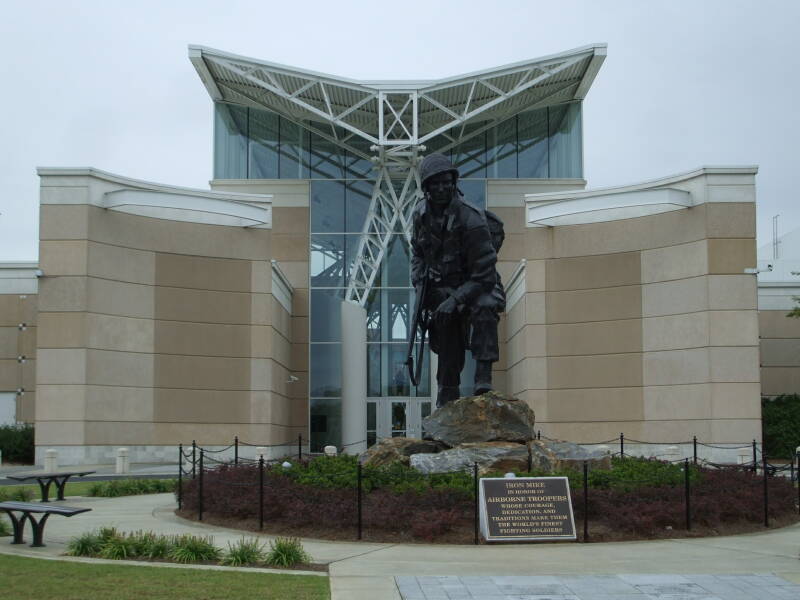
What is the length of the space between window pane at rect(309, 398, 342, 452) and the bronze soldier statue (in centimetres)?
2700

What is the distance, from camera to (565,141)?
49.5m

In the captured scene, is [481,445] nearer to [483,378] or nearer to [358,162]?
[483,378]

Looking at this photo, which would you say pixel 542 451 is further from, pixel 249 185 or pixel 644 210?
pixel 249 185

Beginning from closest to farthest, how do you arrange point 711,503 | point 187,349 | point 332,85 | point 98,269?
point 711,503, point 98,269, point 187,349, point 332,85

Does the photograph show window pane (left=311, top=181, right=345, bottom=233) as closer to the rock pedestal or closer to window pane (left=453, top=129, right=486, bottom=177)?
window pane (left=453, top=129, right=486, bottom=177)

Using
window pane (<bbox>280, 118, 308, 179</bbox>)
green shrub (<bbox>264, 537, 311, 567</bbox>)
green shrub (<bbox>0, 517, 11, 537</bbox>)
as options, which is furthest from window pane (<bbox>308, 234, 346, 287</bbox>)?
green shrub (<bbox>264, 537, 311, 567</bbox>)

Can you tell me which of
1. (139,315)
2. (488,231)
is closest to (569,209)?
(139,315)

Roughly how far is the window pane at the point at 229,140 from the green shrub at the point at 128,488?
88.8ft

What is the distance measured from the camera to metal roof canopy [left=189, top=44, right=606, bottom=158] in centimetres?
4491

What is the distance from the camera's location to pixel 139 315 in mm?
36969

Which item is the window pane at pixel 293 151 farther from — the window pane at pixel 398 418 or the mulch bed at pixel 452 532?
the mulch bed at pixel 452 532

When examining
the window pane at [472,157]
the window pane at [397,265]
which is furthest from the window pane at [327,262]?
the window pane at [472,157]

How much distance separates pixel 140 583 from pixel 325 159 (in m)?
40.2

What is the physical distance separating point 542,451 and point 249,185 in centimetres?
3386
